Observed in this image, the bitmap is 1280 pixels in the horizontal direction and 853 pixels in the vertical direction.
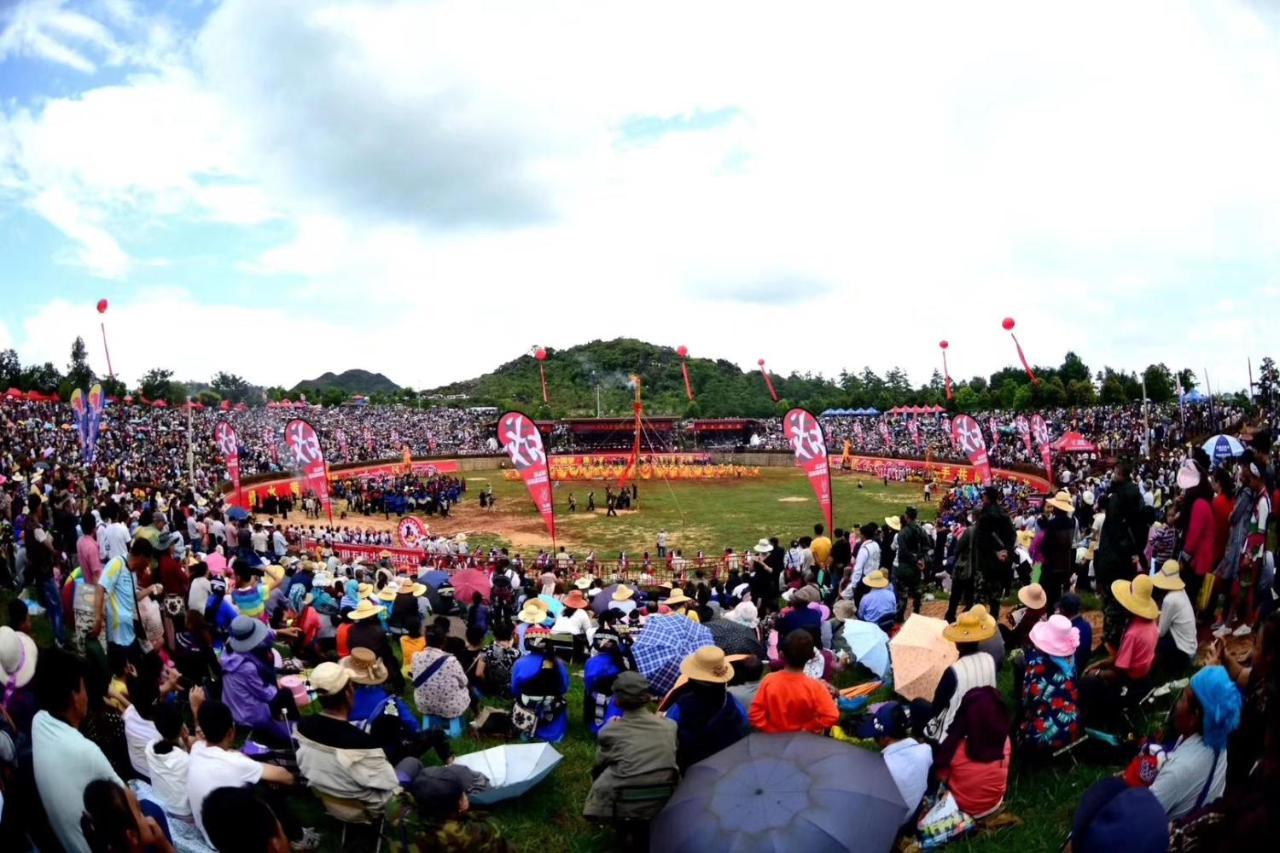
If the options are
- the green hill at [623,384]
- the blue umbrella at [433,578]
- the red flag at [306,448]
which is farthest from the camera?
the green hill at [623,384]

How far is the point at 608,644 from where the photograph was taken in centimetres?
686

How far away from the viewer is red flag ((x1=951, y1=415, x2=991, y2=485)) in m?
24.2

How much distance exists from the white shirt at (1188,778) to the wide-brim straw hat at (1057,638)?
5.00 feet

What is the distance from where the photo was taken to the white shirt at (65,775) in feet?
13.1

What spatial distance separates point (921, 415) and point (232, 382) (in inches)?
5208

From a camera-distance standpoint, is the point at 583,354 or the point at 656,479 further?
the point at 583,354

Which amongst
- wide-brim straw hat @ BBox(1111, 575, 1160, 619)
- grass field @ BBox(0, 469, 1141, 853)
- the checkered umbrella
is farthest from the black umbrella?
wide-brim straw hat @ BBox(1111, 575, 1160, 619)

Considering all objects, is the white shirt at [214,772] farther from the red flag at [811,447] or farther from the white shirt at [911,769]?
the red flag at [811,447]

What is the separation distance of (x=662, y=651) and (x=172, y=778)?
351cm

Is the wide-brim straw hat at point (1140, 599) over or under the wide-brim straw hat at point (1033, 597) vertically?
over

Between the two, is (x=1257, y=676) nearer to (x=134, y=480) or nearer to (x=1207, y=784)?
(x=1207, y=784)

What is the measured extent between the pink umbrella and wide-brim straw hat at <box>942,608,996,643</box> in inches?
353

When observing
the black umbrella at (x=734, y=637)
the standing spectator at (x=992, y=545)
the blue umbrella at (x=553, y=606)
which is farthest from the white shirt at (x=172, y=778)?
the standing spectator at (x=992, y=545)

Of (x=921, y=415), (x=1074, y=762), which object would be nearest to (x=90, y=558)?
Answer: (x=1074, y=762)
